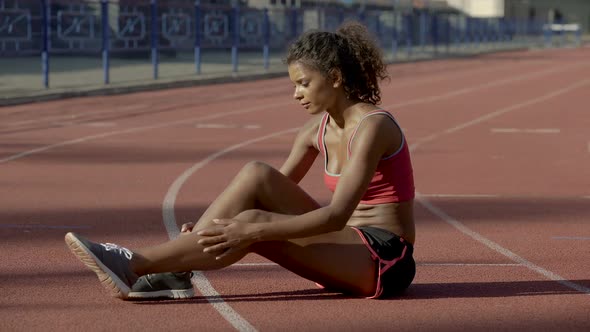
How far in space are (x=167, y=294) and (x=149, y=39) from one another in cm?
2408

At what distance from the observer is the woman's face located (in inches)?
248

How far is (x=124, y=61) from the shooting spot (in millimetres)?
38344

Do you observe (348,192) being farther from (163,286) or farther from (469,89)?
(469,89)

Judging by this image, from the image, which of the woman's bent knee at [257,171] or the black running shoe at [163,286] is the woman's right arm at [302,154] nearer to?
the woman's bent knee at [257,171]

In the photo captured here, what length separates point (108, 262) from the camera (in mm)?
6227

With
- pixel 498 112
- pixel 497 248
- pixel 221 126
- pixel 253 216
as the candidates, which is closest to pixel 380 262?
pixel 253 216

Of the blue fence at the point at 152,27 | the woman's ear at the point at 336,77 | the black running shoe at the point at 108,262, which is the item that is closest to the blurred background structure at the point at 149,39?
the blue fence at the point at 152,27

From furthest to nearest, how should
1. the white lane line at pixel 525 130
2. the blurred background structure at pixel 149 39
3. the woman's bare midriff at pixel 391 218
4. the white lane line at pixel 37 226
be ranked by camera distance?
the blurred background structure at pixel 149 39, the white lane line at pixel 525 130, the white lane line at pixel 37 226, the woman's bare midriff at pixel 391 218

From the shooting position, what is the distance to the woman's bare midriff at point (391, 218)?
651cm

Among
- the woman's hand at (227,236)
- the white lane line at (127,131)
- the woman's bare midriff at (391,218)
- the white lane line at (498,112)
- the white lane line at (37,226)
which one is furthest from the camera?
the white lane line at (498,112)

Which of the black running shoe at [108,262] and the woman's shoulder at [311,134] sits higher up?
the woman's shoulder at [311,134]

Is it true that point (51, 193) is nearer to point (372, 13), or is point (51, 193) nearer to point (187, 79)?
point (187, 79)

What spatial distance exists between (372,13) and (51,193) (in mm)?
35817

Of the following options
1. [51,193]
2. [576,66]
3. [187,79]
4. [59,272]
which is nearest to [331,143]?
[59,272]
